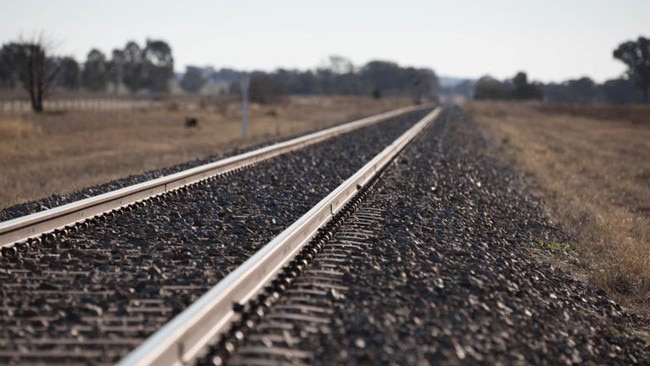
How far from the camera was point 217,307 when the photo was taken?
404 cm

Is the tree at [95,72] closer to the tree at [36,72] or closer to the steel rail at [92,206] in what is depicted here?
the tree at [36,72]

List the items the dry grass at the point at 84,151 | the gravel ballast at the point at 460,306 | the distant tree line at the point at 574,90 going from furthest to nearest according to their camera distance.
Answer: the distant tree line at the point at 574,90 < the dry grass at the point at 84,151 < the gravel ballast at the point at 460,306

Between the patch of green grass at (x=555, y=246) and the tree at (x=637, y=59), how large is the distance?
418 ft

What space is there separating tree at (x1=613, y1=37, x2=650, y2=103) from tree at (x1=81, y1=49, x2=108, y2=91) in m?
87.6

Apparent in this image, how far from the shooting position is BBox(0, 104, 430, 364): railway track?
3852mm

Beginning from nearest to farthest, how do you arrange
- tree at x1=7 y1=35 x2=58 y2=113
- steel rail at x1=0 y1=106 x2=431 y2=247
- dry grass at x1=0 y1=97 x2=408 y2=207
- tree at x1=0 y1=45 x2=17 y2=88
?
steel rail at x1=0 y1=106 x2=431 y2=247 → dry grass at x1=0 y1=97 x2=408 y2=207 → tree at x1=7 y1=35 x2=58 y2=113 → tree at x1=0 y1=45 x2=17 y2=88

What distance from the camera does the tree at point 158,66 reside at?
138125 mm

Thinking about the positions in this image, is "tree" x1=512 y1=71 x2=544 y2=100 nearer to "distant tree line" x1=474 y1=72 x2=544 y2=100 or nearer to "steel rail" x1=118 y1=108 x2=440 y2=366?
"distant tree line" x1=474 y1=72 x2=544 y2=100

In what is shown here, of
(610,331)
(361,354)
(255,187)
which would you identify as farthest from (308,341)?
(255,187)

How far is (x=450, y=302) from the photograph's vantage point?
4668mm

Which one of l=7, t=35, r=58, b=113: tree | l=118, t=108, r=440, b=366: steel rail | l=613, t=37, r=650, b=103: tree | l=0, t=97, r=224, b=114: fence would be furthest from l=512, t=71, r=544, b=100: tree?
l=118, t=108, r=440, b=366: steel rail

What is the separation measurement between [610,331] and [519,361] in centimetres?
146

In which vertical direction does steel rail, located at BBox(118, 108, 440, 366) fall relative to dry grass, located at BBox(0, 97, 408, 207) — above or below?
above

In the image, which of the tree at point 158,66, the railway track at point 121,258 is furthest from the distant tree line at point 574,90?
the railway track at point 121,258
